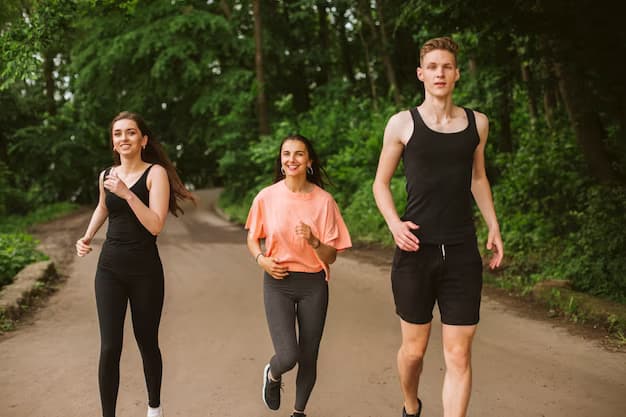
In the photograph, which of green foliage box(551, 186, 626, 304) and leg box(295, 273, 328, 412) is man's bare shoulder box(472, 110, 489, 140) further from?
green foliage box(551, 186, 626, 304)

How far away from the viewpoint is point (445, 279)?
3.63 m

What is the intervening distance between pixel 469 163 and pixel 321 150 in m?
16.2

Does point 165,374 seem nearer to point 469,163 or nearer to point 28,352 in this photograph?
point 28,352

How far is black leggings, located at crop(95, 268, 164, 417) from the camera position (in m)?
4.06

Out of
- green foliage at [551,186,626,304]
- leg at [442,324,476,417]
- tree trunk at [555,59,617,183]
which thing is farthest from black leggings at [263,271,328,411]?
tree trunk at [555,59,617,183]

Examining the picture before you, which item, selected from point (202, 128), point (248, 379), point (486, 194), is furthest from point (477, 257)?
point (202, 128)

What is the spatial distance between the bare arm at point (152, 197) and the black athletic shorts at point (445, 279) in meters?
1.45

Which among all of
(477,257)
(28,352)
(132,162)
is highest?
(132,162)

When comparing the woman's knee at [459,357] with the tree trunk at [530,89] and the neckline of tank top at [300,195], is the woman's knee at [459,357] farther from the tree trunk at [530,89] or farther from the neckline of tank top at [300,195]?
the tree trunk at [530,89]

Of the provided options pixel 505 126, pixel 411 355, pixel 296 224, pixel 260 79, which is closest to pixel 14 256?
pixel 296 224

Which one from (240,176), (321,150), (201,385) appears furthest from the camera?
(240,176)

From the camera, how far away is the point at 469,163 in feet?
11.6

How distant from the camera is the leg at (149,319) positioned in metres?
4.14

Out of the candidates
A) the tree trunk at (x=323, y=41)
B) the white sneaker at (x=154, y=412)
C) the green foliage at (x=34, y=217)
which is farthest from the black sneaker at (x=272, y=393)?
the tree trunk at (x=323, y=41)
